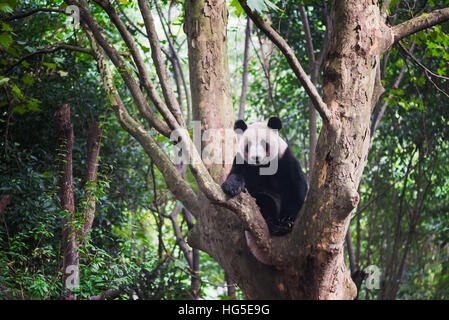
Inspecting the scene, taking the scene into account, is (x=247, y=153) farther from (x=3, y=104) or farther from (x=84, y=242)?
(x=3, y=104)

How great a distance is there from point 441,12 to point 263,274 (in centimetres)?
221

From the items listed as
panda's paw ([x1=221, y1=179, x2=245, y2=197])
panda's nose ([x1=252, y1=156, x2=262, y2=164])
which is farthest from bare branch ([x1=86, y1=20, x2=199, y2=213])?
panda's paw ([x1=221, y1=179, x2=245, y2=197])

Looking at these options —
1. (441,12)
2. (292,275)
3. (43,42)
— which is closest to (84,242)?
(292,275)

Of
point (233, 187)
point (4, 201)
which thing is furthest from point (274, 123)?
point (4, 201)

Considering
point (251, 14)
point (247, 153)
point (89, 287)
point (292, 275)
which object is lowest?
point (89, 287)

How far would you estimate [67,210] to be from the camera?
372cm

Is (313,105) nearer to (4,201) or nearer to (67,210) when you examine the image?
(67,210)

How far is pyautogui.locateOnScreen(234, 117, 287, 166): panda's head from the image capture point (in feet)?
12.8

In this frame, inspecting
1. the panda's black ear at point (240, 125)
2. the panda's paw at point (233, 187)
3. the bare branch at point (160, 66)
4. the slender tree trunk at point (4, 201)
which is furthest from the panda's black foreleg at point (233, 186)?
the slender tree trunk at point (4, 201)

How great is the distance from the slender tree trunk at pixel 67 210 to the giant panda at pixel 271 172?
1.47 meters

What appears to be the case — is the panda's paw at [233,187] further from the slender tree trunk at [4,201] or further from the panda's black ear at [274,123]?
the slender tree trunk at [4,201]

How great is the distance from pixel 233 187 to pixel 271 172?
1.21 metres

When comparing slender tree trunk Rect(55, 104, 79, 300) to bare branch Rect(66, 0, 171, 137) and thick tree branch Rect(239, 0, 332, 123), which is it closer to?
bare branch Rect(66, 0, 171, 137)
